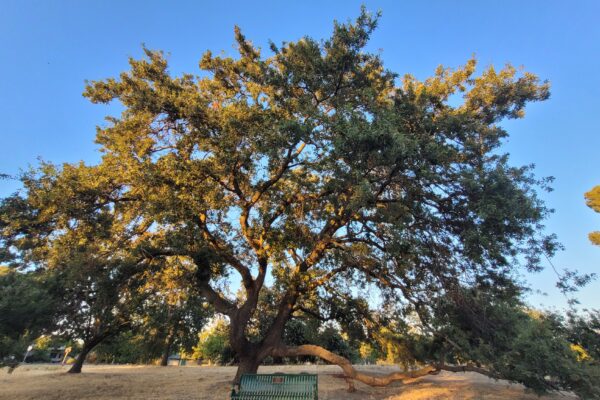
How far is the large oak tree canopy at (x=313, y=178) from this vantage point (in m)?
8.46

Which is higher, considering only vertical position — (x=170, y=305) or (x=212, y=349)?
(x=212, y=349)

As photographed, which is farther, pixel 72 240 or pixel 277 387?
pixel 72 240

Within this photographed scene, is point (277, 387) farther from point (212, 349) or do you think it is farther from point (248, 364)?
point (212, 349)

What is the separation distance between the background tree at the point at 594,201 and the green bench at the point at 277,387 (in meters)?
30.3

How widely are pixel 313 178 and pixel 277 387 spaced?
6.04m

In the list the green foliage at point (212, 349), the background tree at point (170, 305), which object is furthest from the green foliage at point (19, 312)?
the green foliage at point (212, 349)

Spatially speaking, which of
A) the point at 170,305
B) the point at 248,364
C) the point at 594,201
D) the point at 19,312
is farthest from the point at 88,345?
the point at 594,201

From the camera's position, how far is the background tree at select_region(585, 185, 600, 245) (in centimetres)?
2751

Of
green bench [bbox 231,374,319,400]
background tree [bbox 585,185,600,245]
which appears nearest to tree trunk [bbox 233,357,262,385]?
green bench [bbox 231,374,319,400]

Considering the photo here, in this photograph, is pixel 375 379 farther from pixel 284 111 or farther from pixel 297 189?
pixel 284 111

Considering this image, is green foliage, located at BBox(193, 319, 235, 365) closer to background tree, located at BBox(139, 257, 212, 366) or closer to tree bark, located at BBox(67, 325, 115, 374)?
background tree, located at BBox(139, 257, 212, 366)

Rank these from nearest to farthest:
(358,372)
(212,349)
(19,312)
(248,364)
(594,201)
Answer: (19,312) → (358,372) → (248,364) → (594,201) → (212,349)

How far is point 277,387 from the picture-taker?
326 inches

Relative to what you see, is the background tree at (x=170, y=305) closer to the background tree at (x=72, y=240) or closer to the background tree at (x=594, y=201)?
the background tree at (x=72, y=240)
